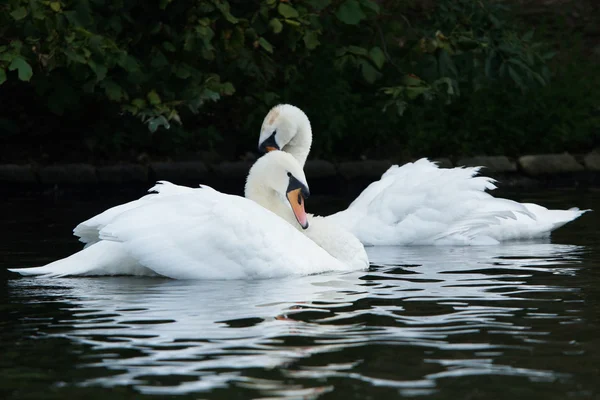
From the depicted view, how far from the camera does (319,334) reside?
5.61m

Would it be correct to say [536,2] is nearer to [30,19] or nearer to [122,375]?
[30,19]

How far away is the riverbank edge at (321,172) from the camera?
14.5 meters

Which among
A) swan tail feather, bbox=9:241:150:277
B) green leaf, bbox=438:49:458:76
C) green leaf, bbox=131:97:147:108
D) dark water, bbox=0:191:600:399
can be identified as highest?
green leaf, bbox=438:49:458:76

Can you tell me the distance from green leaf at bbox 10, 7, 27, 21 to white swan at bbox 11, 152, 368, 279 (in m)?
3.65

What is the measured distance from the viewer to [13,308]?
6492 mm

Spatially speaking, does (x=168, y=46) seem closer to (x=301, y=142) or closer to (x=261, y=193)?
(x=301, y=142)

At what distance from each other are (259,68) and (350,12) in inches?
79.5

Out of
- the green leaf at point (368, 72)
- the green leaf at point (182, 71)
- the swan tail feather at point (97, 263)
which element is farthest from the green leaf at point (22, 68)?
the green leaf at point (368, 72)

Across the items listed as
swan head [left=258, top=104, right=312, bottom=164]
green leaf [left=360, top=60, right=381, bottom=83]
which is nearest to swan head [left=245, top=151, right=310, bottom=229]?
swan head [left=258, top=104, right=312, bottom=164]

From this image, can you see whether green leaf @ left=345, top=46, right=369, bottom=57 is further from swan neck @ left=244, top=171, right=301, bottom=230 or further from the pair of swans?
swan neck @ left=244, top=171, right=301, bottom=230

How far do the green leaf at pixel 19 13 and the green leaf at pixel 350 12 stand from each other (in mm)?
3029

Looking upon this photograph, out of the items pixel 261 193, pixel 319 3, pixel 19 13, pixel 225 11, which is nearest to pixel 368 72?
pixel 319 3

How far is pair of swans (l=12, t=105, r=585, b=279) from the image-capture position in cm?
738

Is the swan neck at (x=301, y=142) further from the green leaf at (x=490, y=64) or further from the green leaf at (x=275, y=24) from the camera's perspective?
the green leaf at (x=490, y=64)
